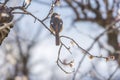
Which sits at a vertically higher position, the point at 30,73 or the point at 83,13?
the point at 83,13

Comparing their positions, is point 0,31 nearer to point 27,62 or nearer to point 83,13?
point 83,13

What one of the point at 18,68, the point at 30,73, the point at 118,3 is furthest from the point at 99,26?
the point at 30,73

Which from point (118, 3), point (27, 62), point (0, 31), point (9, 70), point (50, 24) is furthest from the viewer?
point (27, 62)

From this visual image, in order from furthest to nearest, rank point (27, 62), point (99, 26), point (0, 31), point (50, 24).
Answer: point (27, 62), point (99, 26), point (50, 24), point (0, 31)

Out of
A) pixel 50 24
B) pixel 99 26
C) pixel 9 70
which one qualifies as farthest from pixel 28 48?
pixel 50 24

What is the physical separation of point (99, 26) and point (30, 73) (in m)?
6.49

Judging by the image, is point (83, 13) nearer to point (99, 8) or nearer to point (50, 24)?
→ point (99, 8)

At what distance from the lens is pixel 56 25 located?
2035mm

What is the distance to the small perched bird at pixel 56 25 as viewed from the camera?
2.03 m

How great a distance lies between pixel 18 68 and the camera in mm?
10750

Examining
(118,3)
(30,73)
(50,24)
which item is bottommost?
(30,73)

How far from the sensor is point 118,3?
12.5 feet

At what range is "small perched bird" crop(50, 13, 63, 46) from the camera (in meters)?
2.03

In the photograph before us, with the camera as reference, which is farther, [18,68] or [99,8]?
[18,68]
